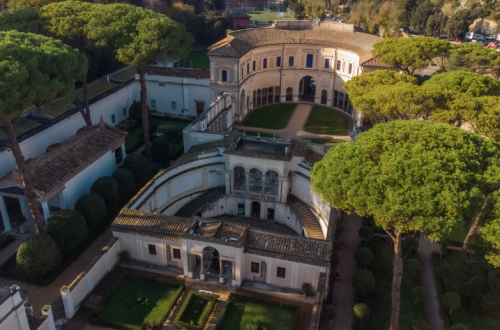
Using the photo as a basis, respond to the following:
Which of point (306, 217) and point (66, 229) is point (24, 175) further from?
point (306, 217)

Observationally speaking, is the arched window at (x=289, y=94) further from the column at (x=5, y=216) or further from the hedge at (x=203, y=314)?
the hedge at (x=203, y=314)

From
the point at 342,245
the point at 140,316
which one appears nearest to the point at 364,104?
the point at 342,245

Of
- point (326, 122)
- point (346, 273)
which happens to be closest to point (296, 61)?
point (326, 122)

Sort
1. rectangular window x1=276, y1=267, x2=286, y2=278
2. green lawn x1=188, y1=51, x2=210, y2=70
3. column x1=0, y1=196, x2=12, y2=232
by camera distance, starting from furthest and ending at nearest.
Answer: green lawn x1=188, y1=51, x2=210, y2=70 → column x1=0, y1=196, x2=12, y2=232 → rectangular window x1=276, y1=267, x2=286, y2=278

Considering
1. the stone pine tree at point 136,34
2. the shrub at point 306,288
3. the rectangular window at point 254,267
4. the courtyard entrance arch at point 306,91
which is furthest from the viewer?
the courtyard entrance arch at point 306,91

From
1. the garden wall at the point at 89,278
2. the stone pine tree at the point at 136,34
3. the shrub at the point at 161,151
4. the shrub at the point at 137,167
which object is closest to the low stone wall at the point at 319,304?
the garden wall at the point at 89,278

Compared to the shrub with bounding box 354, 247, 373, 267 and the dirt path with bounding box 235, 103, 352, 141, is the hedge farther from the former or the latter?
the dirt path with bounding box 235, 103, 352, 141

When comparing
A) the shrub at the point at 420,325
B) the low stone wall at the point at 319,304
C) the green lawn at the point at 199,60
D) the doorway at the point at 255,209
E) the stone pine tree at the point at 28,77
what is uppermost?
the stone pine tree at the point at 28,77

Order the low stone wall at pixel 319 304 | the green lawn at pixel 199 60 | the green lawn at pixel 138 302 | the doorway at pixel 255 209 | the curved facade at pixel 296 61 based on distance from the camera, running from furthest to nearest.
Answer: the green lawn at pixel 199 60 < the curved facade at pixel 296 61 < the doorway at pixel 255 209 < the green lawn at pixel 138 302 < the low stone wall at pixel 319 304

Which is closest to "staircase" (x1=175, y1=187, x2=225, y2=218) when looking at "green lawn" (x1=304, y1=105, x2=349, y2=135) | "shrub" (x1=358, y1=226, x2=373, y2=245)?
"shrub" (x1=358, y1=226, x2=373, y2=245)
